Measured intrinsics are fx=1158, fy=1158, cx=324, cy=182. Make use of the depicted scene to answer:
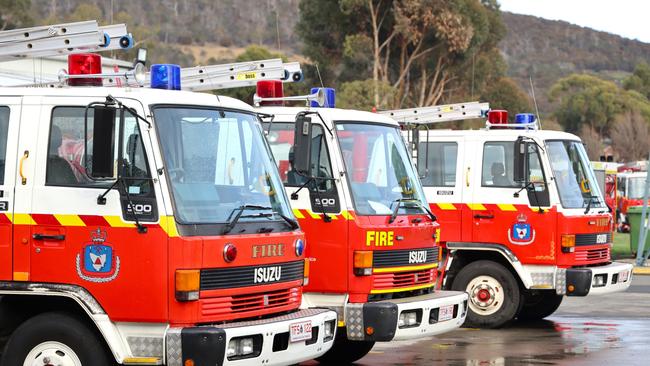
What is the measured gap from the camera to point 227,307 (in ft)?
26.0

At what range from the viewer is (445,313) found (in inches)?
414

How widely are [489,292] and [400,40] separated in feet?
115

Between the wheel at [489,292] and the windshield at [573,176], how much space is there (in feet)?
3.77

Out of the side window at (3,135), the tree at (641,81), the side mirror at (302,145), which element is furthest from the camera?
the tree at (641,81)

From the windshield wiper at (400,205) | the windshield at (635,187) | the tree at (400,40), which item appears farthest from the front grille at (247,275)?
the tree at (400,40)

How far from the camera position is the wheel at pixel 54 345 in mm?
7727

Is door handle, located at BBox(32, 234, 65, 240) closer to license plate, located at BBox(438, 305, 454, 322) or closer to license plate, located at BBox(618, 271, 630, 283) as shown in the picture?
license plate, located at BBox(438, 305, 454, 322)

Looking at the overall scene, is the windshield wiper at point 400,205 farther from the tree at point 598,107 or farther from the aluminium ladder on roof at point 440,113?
the tree at point 598,107

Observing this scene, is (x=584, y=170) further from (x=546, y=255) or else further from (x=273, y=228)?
(x=273, y=228)

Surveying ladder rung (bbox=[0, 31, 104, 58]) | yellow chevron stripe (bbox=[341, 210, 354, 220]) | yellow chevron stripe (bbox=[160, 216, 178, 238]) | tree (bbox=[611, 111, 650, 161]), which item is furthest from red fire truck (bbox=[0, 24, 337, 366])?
tree (bbox=[611, 111, 650, 161])

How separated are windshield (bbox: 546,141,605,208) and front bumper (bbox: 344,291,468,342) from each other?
3.70 metres

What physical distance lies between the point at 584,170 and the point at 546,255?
1.21m

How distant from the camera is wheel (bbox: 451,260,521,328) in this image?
1380 cm

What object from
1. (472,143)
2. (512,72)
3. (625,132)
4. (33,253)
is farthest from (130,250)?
(512,72)
